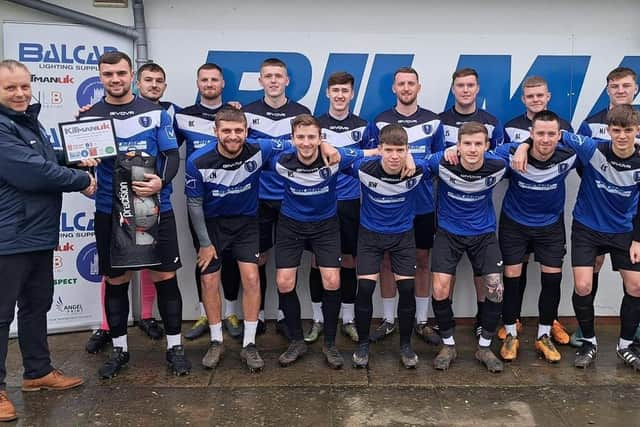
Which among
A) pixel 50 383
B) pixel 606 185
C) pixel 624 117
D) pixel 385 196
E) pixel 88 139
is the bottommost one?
pixel 50 383

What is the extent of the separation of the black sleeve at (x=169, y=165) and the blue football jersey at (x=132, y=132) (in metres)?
0.03

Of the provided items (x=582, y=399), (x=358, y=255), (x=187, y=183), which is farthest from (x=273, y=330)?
(x=582, y=399)

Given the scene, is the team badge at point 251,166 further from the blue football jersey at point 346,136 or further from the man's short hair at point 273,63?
the man's short hair at point 273,63

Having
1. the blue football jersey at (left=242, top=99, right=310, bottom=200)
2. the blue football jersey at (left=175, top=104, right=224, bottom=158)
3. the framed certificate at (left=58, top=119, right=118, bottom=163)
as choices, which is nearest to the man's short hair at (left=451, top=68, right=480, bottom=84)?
the blue football jersey at (left=242, top=99, right=310, bottom=200)

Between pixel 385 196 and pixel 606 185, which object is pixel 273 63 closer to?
pixel 385 196

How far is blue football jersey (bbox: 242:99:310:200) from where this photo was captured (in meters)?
4.75

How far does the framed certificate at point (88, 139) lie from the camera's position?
372 cm

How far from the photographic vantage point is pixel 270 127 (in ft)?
15.6

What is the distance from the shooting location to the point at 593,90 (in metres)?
5.17

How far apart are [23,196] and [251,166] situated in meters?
1.40

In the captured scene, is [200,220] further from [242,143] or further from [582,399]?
[582,399]

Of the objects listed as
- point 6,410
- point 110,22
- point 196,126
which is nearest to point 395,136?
point 196,126

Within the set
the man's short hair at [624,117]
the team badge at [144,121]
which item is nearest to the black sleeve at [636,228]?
the man's short hair at [624,117]

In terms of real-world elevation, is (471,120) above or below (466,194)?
above
